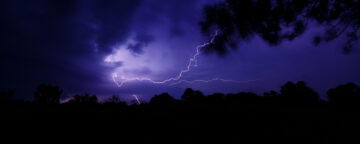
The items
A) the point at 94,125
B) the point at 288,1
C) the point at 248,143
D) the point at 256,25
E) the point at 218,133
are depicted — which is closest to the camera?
the point at 248,143

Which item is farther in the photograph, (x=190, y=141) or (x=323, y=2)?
(x=323, y=2)

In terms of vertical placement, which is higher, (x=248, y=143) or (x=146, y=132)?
(x=146, y=132)

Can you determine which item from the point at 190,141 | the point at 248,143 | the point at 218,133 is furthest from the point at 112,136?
the point at 248,143

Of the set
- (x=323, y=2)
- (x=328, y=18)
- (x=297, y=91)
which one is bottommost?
(x=297, y=91)

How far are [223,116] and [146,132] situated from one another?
146cm

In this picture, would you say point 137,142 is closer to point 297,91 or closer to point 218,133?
point 218,133

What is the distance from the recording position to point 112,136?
169 centimetres

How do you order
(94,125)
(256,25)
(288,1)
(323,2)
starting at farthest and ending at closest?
Answer: (256,25) < (288,1) < (323,2) < (94,125)

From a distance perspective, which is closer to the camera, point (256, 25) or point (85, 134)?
point (85, 134)

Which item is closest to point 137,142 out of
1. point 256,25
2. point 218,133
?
point 218,133

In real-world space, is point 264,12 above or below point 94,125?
above

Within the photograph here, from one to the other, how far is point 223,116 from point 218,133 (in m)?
0.74

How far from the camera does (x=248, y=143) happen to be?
156 cm

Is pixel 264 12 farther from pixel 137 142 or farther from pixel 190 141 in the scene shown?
pixel 137 142
